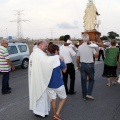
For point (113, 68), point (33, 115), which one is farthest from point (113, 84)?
point (33, 115)

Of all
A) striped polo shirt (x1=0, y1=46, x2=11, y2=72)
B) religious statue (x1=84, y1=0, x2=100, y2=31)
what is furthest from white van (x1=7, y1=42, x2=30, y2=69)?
religious statue (x1=84, y1=0, x2=100, y2=31)

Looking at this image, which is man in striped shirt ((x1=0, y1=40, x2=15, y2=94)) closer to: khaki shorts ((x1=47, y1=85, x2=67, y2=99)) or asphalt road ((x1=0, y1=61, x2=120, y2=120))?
asphalt road ((x1=0, y1=61, x2=120, y2=120))

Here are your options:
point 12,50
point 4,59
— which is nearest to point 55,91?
point 4,59

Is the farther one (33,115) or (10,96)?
(10,96)

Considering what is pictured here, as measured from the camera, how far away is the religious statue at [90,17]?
2700 centimetres

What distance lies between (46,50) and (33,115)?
1580 millimetres

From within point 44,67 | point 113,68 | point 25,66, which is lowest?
point 25,66

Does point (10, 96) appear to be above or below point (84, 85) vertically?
below

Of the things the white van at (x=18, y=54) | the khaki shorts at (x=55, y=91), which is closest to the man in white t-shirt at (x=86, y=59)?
the khaki shorts at (x=55, y=91)

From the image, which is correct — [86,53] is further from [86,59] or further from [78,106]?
[78,106]

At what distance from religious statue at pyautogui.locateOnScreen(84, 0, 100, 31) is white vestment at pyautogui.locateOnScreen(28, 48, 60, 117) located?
21.9m

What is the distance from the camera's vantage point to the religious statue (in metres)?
27.0

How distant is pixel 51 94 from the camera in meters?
5.60

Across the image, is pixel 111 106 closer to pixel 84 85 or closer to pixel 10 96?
pixel 84 85
